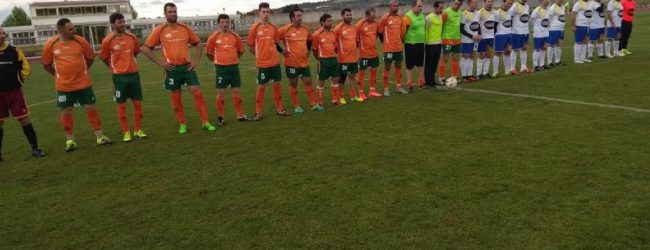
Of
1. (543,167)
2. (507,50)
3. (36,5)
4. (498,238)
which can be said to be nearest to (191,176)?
(498,238)

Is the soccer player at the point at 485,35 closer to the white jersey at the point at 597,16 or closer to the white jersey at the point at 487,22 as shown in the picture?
the white jersey at the point at 487,22

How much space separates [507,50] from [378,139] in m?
6.75

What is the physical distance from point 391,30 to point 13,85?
6.61 meters

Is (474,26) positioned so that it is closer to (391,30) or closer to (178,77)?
(391,30)

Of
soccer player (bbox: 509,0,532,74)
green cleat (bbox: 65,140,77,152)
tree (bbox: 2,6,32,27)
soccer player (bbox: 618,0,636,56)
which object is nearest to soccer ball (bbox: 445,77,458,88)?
soccer player (bbox: 509,0,532,74)

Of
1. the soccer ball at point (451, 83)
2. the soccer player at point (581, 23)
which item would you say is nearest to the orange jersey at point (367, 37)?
the soccer ball at point (451, 83)

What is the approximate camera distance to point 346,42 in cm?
897

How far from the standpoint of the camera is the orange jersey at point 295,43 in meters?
8.36

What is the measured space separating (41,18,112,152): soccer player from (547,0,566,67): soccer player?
1066 centimetres

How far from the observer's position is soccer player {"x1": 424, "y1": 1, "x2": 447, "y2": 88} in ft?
32.9

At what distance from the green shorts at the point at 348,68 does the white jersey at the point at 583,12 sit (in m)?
7.11

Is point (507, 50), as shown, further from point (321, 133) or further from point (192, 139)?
point (192, 139)

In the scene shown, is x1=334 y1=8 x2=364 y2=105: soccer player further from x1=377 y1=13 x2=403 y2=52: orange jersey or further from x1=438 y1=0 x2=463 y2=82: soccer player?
x1=438 y1=0 x2=463 y2=82: soccer player

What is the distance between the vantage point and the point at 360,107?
8.91m
